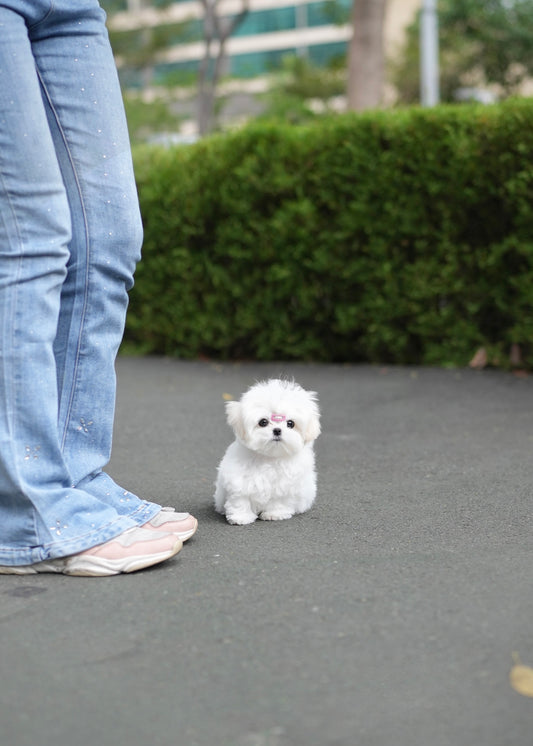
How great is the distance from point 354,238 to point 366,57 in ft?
23.3

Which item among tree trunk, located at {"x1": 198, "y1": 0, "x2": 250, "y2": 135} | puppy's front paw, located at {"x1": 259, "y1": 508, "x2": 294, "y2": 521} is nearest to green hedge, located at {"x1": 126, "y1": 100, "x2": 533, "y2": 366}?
puppy's front paw, located at {"x1": 259, "y1": 508, "x2": 294, "y2": 521}

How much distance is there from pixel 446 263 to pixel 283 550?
14.1 feet

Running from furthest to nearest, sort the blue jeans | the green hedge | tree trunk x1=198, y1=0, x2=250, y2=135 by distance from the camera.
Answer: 1. tree trunk x1=198, y1=0, x2=250, y2=135
2. the green hedge
3. the blue jeans

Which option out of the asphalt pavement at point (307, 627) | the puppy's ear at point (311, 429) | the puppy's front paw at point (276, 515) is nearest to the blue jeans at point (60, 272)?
the asphalt pavement at point (307, 627)

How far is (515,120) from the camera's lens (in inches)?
255

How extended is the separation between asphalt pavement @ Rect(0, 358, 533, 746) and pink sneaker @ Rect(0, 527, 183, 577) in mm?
33

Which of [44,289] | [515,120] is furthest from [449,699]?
[515,120]

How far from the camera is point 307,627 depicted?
2.41m

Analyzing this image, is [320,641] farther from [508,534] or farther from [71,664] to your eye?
[508,534]

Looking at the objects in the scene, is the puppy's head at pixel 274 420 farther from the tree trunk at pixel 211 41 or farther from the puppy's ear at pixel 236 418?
the tree trunk at pixel 211 41

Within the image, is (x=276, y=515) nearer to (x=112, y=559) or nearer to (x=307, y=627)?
(x=112, y=559)

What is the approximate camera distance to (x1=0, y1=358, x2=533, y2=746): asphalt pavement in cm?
196

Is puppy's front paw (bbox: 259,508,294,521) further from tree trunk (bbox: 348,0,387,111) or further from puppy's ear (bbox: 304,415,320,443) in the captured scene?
tree trunk (bbox: 348,0,387,111)

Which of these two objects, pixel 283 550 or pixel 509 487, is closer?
pixel 283 550
